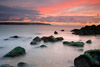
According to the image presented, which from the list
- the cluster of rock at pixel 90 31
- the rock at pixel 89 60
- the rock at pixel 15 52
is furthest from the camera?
the cluster of rock at pixel 90 31

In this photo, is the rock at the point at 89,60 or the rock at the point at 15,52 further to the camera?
the rock at the point at 15,52

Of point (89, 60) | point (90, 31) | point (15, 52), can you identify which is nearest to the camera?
point (89, 60)

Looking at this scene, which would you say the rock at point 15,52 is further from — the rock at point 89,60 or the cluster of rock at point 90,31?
the cluster of rock at point 90,31

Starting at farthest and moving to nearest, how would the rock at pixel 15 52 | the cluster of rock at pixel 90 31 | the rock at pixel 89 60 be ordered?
the cluster of rock at pixel 90 31, the rock at pixel 15 52, the rock at pixel 89 60

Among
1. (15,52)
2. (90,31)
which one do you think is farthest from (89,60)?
(90,31)

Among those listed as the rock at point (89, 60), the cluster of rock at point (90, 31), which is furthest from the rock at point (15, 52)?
the cluster of rock at point (90, 31)

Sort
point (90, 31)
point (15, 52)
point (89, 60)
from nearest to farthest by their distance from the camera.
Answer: point (89, 60) < point (15, 52) < point (90, 31)

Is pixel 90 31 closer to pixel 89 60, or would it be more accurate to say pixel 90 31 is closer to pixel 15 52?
pixel 15 52

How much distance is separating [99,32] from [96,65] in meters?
39.7

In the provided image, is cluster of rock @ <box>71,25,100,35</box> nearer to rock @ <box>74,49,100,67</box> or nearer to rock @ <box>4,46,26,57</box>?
rock @ <box>4,46,26,57</box>

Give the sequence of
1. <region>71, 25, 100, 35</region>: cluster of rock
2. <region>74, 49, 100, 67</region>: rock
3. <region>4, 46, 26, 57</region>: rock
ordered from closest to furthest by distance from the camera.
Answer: <region>74, 49, 100, 67</region>: rock → <region>4, 46, 26, 57</region>: rock → <region>71, 25, 100, 35</region>: cluster of rock

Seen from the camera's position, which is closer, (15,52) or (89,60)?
(89,60)

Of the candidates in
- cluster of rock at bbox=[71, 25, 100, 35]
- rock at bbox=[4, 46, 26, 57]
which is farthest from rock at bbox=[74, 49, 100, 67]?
cluster of rock at bbox=[71, 25, 100, 35]

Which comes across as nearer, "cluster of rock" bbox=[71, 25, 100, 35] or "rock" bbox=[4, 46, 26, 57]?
"rock" bbox=[4, 46, 26, 57]
